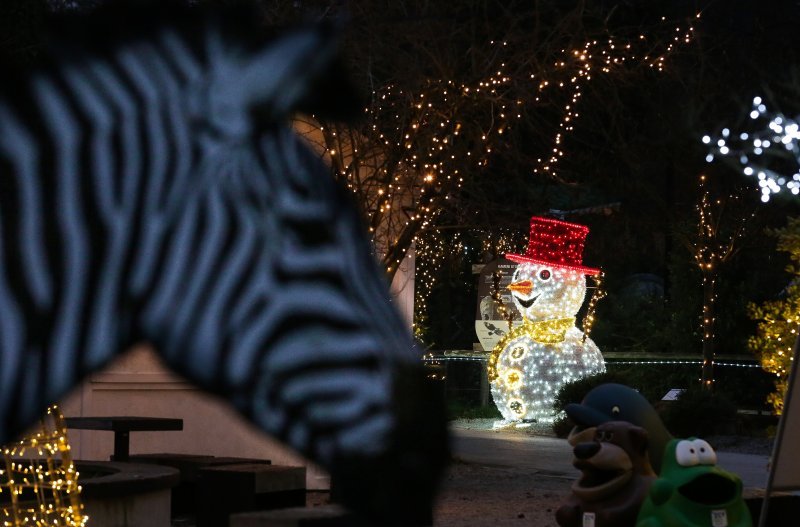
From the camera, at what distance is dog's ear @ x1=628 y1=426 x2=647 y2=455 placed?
743 cm

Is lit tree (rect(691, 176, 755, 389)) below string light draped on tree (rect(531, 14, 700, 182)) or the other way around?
below

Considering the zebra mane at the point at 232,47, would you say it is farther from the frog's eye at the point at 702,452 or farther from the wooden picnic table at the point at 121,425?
the wooden picnic table at the point at 121,425

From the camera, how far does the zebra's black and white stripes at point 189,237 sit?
0.79 meters

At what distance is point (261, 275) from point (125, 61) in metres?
0.18

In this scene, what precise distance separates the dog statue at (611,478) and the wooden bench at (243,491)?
1781 mm

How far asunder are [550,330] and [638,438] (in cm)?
1233

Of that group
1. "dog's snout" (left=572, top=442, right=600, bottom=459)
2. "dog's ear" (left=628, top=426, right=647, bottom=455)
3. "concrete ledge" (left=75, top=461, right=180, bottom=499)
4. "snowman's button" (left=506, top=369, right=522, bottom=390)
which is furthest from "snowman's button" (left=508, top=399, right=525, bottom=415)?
"dog's snout" (left=572, top=442, right=600, bottom=459)

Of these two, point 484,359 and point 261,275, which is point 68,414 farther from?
point 484,359

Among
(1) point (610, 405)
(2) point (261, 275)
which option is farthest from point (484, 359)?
(2) point (261, 275)

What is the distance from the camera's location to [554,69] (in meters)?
10.6

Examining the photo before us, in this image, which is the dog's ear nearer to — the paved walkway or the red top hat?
the paved walkway

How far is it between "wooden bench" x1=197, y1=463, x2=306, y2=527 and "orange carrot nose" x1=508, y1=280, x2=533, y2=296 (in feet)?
38.6

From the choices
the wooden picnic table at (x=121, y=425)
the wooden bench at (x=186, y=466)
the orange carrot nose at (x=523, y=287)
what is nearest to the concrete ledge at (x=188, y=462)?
the wooden bench at (x=186, y=466)

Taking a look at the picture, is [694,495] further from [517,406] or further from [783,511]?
[517,406]
